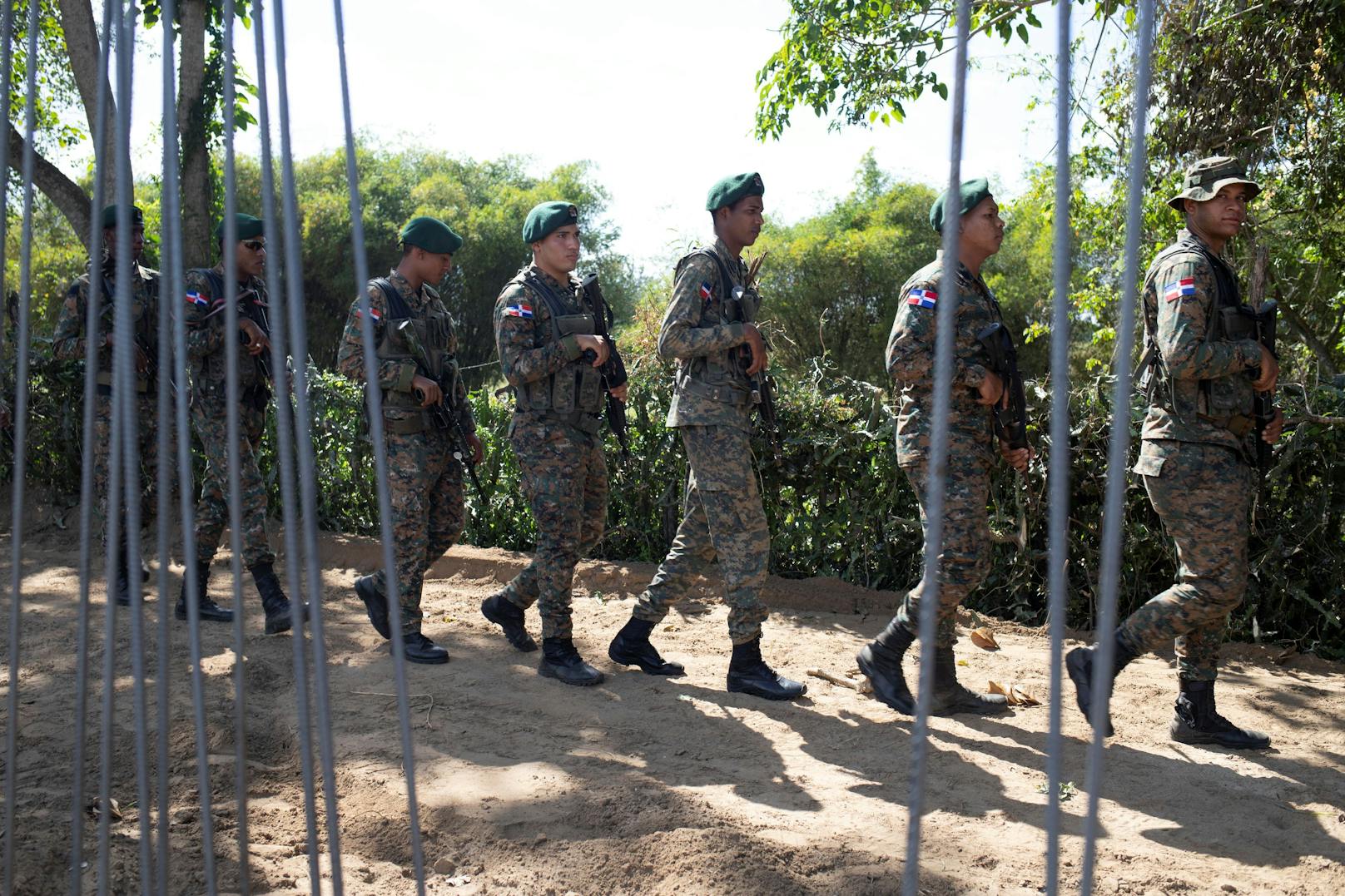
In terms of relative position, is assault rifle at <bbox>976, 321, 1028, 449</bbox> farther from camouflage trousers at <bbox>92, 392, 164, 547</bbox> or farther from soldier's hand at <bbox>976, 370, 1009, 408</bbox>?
camouflage trousers at <bbox>92, 392, 164, 547</bbox>

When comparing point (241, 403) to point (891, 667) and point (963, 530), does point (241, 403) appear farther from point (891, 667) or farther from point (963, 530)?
point (963, 530)

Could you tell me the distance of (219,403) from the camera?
A: 5.62 meters

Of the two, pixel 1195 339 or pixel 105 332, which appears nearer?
pixel 1195 339

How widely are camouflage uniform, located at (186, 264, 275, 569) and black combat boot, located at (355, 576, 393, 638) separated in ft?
2.20

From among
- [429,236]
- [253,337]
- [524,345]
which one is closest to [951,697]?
[524,345]

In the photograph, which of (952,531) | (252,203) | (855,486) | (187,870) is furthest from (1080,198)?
(252,203)

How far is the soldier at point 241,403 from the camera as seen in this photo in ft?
17.9

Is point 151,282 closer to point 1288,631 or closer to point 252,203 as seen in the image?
point 1288,631

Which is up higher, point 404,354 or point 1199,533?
point 404,354

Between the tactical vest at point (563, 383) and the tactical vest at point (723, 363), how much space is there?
0.42 metres

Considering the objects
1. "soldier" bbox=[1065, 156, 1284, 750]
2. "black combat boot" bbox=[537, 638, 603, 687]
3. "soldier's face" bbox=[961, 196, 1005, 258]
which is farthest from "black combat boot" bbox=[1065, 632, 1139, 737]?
"black combat boot" bbox=[537, 638, 603, 687]

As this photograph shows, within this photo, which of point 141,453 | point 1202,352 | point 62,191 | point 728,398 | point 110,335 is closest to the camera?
point 1202,352

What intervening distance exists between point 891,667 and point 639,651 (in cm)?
113

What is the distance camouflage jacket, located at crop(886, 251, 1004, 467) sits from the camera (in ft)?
13.8
